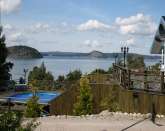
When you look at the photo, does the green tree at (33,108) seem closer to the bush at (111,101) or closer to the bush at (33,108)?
the bush at (33,108)

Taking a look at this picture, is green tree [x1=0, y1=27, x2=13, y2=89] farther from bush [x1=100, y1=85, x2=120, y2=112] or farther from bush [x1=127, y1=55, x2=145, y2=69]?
bush [x1=100, y1=85, x2=120, y2=112]

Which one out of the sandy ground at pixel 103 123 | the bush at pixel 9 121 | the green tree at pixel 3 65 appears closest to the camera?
the bush at pixel 9 121

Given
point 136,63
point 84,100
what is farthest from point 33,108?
point 136,63

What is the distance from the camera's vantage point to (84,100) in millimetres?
19406

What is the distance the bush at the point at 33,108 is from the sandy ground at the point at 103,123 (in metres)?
2.00

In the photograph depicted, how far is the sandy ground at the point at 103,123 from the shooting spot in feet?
49.0

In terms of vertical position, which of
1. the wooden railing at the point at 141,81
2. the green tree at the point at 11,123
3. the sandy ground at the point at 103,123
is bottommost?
the sandy ground at the point at 103,123

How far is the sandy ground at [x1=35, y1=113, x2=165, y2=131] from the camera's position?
588 inches

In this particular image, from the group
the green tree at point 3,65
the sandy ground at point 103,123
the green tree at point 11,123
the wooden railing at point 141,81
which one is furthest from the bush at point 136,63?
the green tree at point 11,123

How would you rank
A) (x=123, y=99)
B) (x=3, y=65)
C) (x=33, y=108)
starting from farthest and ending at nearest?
(x=3, y=65)
(x=33, y=108)
(x=123, y=99)

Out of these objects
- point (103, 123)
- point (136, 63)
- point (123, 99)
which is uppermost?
point (136, 63)

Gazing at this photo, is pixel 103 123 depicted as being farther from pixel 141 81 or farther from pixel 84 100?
pixel 141 81

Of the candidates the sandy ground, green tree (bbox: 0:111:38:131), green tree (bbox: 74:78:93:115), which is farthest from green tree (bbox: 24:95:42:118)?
green tree (bbox: 0:111:38:131)

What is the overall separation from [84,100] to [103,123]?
3.88 metres
